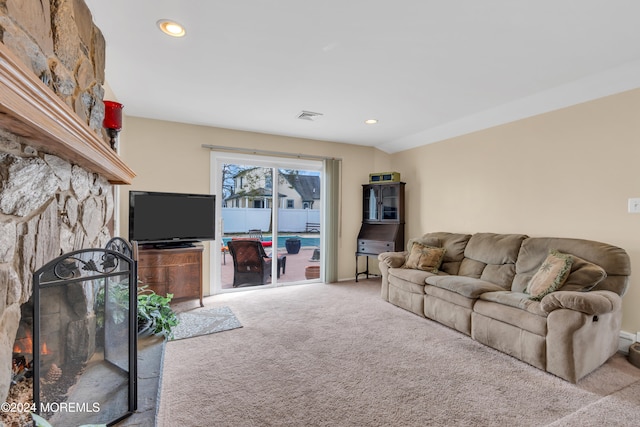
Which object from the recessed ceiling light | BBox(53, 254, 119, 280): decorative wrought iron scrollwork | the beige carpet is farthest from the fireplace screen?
the recessed ceiling light

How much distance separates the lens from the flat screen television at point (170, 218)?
11.2ft

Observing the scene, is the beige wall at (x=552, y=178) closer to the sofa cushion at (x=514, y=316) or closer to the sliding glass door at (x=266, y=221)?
the sofa cushion at (x=514, y=316)

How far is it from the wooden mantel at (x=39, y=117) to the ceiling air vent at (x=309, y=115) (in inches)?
99.8

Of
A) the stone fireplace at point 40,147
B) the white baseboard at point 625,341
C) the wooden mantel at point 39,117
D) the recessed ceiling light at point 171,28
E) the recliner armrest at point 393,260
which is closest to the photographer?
the wooden mantel at point 39,117

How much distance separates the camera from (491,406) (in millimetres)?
1817

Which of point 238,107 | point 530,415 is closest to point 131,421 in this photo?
point 530,415

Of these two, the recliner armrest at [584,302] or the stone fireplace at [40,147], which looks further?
the recliner armrest at [584,302]

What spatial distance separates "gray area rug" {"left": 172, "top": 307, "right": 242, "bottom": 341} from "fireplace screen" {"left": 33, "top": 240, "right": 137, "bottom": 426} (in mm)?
1149

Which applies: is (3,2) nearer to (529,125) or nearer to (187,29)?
(187,29)

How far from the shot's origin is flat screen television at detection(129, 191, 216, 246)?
11.2 feet

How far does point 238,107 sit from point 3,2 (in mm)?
A: 2573

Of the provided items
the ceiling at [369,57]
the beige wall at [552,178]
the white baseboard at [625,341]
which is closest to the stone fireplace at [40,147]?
the ceiling at [369,57]

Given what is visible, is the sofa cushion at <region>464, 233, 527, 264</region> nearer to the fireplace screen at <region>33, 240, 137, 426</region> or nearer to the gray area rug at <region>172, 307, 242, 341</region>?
the gray area rug at <region>172, 307, 242, 341</region>

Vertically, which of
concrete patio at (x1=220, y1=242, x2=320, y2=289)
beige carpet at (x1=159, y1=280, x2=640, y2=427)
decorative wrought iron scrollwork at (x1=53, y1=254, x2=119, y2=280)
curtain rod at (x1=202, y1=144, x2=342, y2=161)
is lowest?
beige carpet at (x1=159, y1=280, x2=640, y2=427)
